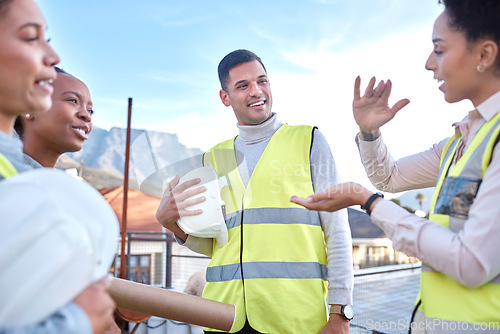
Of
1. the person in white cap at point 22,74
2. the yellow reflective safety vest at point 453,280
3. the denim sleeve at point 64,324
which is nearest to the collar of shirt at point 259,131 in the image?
the yellow reflective safety vest at point 453,280

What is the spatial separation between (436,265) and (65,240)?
2.98 ft

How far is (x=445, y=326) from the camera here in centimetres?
116

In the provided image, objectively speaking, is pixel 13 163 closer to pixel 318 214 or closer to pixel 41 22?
pixel 41 22

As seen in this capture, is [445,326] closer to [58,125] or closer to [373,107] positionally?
[373,107]

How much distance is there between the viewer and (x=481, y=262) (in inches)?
41.0

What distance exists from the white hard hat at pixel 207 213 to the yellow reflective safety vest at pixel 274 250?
0.43 feet

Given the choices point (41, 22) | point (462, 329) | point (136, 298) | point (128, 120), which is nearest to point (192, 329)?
point (128, 120)

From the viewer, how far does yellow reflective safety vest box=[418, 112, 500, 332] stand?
1109 millimetres

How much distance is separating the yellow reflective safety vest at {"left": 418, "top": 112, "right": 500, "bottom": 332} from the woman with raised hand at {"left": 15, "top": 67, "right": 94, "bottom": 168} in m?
1.39

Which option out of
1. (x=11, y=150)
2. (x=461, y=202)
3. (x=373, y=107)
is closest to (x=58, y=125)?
(x=11, y=150)

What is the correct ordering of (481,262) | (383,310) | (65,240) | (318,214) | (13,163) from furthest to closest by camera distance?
(383,310) → (318,214) → (481,262) → (13,163) → (65,240)

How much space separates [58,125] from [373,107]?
4.11 feet

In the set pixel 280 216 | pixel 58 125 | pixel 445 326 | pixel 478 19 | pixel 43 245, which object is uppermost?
pixel 478 19

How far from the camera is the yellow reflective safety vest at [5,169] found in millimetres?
836
